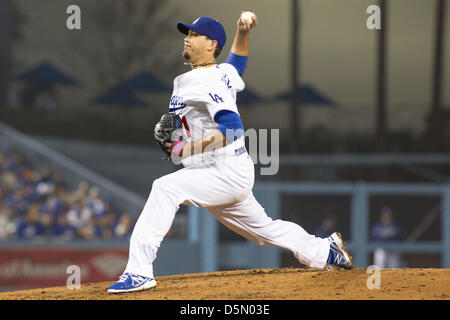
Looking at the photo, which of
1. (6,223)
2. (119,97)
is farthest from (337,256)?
(119,97)

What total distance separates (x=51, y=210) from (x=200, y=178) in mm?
9793

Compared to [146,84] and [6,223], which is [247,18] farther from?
[146,84]

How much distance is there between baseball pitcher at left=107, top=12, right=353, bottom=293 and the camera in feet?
12.4

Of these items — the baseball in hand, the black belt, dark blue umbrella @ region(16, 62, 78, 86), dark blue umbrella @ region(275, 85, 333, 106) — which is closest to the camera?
the black belt

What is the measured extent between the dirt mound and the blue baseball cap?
4.87ft

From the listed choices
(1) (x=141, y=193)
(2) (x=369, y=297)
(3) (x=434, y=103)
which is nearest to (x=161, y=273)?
(2) (x=369, y=297)

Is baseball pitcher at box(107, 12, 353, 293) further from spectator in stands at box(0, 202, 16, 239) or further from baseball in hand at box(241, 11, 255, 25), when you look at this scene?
spectator in stands at box(0, 202, 16, 239)

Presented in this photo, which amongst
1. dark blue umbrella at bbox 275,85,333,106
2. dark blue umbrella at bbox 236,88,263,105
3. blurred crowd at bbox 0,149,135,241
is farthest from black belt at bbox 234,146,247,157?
dark blue umbrella at bbox 275,85,333,106

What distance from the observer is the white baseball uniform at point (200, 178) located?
12.4 ft

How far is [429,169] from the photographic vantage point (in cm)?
1839

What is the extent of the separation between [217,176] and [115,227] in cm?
853

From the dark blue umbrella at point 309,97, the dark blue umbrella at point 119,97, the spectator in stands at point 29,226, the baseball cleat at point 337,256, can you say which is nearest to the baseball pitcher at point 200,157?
the baseball cleat at point 337,256

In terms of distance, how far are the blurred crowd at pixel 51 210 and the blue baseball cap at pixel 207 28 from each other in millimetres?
7113

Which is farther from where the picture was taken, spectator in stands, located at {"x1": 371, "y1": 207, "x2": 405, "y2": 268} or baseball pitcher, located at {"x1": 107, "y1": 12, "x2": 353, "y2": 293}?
spectator in stands, located at {"x1": 371, "y1": 207, "x2": 405, "y2": 268}
